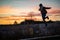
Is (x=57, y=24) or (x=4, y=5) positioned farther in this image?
(x=4, y=5)

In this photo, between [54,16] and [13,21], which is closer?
[13,21]

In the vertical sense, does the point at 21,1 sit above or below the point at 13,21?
above

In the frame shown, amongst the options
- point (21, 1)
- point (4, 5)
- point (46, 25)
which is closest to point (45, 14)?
point (46, 25)

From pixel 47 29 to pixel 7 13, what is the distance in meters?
1.76

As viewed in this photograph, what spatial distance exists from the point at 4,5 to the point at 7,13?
0.34m

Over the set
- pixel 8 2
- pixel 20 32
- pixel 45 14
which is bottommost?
pixel 20 32

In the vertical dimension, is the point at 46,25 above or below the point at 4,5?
below

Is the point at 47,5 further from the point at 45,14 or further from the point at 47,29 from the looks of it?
the point at 47,29

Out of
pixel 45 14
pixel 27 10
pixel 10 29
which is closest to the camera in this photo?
pixel 10 29

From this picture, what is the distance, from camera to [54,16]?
7.98 m

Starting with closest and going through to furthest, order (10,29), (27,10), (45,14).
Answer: (10,29), (45,14), (27,10)

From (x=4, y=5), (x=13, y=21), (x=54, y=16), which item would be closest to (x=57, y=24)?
(x=54, y=16)

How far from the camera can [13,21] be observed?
741 centimetres

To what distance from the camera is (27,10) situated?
780 centimetres
